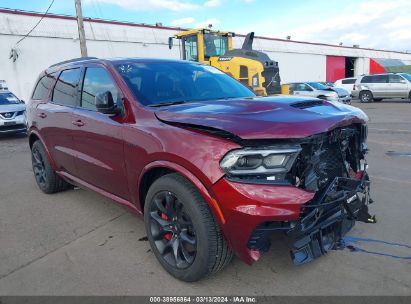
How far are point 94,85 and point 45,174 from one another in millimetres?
2033

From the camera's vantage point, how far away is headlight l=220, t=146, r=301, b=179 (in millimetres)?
2604

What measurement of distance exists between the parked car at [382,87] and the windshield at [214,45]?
13.1 meters

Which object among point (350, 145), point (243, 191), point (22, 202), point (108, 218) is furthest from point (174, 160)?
point (22, 202)

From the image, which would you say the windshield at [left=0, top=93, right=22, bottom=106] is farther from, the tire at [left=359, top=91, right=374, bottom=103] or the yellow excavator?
the tire at [left=359, top=91, right=374, bottom=103]

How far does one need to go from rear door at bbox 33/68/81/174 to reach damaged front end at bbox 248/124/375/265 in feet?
9.05

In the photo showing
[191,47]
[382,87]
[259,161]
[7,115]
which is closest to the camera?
[259,161]

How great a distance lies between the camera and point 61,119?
181 inches

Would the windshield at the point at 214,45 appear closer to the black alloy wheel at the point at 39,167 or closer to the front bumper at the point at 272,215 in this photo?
the black alloy wheel at the point at 39,167

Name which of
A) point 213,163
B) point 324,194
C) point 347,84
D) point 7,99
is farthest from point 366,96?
point 213,163

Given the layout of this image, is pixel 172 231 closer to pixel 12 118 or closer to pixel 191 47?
pixel 12 118

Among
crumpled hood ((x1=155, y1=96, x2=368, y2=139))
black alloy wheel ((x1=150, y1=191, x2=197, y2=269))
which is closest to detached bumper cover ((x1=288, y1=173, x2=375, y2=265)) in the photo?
crumpled hood ((x1=155, y1=96, x2=368, y2=139))

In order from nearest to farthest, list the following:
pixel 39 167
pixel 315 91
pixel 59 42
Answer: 1. pixel 39 167
2. pixel 315 91
3. pixel 59 42

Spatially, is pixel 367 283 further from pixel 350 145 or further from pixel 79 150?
pixel 79 150

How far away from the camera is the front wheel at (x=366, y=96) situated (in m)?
24.5
